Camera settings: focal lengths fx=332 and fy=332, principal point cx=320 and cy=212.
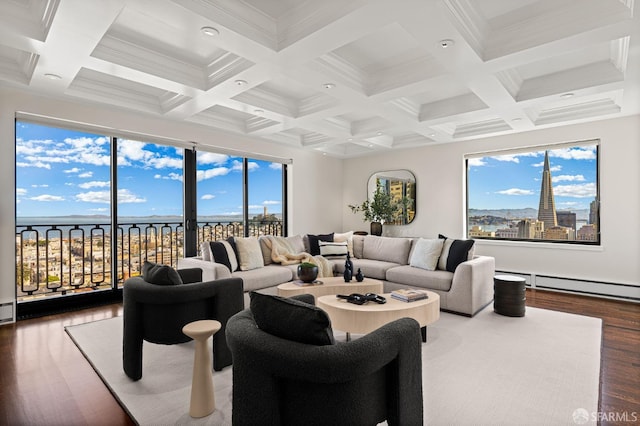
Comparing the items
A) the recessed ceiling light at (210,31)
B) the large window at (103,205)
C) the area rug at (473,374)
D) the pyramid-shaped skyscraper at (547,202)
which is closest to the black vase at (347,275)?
the area rug at (473,374)

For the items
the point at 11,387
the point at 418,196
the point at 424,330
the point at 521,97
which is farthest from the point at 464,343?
the point at 418,196

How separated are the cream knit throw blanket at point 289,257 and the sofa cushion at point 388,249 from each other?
850mm

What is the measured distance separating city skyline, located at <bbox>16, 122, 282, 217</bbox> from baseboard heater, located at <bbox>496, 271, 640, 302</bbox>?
5034mm

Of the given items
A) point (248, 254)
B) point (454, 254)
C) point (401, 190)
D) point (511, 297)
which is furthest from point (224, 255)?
point (401, 190)

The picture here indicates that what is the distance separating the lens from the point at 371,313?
2.67 m

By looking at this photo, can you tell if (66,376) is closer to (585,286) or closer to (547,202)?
(585,286)

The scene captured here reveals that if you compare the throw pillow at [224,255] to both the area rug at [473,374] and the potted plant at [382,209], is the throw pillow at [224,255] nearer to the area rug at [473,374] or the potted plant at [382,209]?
the area rug at [473,374]

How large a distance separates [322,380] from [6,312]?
4223 mm

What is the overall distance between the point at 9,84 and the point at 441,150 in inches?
245

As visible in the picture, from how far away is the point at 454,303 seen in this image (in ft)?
12.8

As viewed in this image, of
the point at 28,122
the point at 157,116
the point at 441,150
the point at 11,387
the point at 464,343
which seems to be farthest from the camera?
the point at 441,150

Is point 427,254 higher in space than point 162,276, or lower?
lower

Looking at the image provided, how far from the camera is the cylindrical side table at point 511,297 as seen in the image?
3.77 metres

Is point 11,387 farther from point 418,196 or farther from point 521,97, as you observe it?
point 418,196
